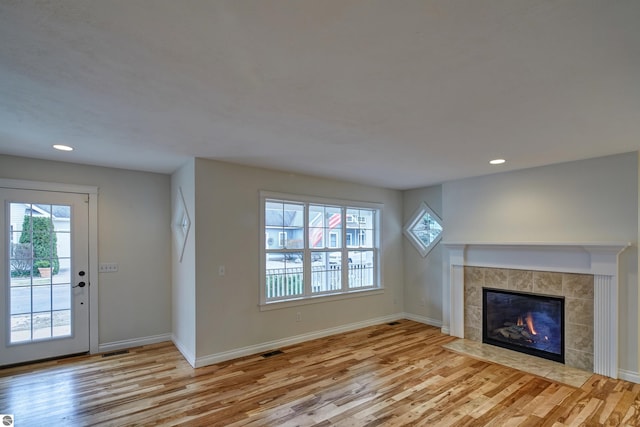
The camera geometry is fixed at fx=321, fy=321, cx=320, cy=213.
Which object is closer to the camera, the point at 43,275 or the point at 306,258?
the point at 43,275

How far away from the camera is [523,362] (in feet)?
12.6

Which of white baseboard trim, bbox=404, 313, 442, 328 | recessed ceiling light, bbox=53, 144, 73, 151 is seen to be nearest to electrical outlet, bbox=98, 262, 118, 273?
recessed ceiling light, bbox=53, 144, 73, 151

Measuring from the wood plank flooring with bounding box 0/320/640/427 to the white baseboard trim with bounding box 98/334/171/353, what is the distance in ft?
0.71

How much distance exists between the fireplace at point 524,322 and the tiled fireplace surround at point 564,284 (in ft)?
0.26

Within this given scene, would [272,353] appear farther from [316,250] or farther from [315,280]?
[316,250]

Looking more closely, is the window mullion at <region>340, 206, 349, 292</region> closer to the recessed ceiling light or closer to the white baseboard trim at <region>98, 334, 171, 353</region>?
the white baseboard trim at <region>98, 334, 171, 353</region>

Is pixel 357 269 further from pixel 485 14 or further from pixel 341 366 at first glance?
pixel 485 14

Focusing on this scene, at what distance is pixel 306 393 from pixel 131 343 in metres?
2.76

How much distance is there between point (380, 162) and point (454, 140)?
105cm

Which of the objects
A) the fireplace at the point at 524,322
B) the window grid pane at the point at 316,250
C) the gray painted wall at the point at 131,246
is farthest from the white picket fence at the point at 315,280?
the fireplace at the point at 524,322

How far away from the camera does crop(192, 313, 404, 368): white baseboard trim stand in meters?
3.77

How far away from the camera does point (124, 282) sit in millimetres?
4379

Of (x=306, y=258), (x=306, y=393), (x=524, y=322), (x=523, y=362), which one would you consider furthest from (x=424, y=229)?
(x=306, y=393)

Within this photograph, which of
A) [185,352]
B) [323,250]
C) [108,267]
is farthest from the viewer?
[323,250]
